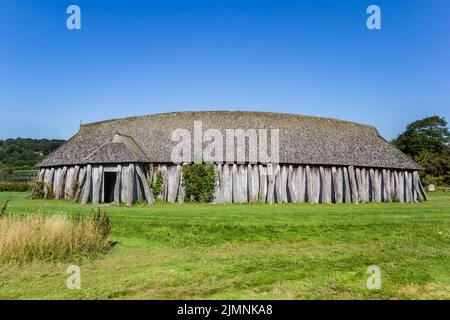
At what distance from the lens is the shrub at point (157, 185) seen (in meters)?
29.7

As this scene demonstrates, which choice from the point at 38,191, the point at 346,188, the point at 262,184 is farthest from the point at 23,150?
the point at 346,188

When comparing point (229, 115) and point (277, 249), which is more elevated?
point (229, 115)

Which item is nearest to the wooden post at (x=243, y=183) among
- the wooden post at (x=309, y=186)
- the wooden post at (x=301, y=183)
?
the wooden post at (x=301, y=183)

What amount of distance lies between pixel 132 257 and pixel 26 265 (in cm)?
251

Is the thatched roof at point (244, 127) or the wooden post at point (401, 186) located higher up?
the thatched roof at point (244, 127)

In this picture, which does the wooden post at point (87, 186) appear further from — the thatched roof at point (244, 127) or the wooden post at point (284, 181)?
the wooden post at point (284, 181)

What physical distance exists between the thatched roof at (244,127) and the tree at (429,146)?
26.5 m

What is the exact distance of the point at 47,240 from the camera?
10562mm

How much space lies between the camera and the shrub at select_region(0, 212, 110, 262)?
10.0 m

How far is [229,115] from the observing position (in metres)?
34.4

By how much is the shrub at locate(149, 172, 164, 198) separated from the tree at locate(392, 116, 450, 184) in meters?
42.6

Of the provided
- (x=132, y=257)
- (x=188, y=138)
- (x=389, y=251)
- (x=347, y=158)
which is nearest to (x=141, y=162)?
(x=188, y=138)

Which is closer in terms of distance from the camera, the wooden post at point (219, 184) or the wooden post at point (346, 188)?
the wooden post at point (219, 184)
